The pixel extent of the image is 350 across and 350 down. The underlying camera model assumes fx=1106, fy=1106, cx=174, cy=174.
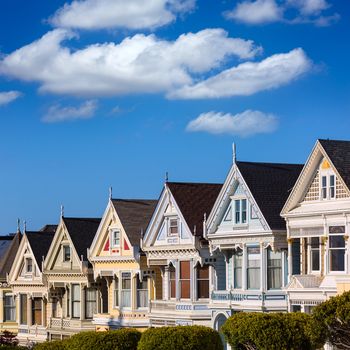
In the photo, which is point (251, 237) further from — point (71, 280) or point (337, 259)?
point (71, 280)

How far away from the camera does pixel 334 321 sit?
40062 mm

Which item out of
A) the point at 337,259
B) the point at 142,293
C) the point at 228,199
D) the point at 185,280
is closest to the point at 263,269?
the point at 228,199

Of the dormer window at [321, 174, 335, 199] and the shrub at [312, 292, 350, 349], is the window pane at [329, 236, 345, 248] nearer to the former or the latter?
the dormer window at [321, 174, 335, 199]

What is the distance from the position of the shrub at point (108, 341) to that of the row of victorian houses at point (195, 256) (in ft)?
16.7

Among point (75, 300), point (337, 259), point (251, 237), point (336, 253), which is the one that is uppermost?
point (251, 237)

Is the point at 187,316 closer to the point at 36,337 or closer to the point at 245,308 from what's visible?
the point at 245,308

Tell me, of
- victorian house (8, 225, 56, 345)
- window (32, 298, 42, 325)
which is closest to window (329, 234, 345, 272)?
victorian house (8, 225, 56, 345)

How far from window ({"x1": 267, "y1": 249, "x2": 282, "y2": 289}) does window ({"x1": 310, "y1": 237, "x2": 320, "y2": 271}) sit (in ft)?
8.01

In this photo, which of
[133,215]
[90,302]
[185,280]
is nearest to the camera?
[185,280]

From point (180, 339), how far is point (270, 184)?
9.72m

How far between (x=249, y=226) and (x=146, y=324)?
1213 cm

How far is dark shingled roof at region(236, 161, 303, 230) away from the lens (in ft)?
177

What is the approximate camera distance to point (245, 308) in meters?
55.3

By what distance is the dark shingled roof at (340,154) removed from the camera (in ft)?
162
